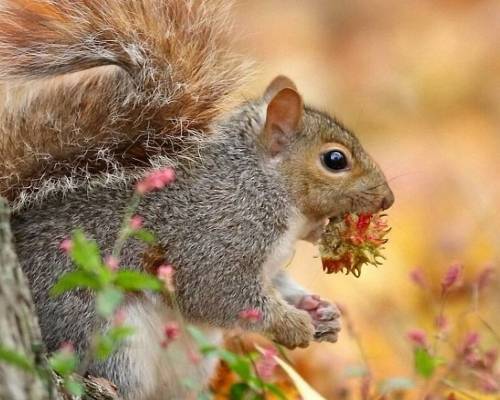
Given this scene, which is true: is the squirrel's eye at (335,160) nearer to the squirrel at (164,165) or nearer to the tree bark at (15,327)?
the squirrel at (164,165)

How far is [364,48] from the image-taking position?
5543 millimetres

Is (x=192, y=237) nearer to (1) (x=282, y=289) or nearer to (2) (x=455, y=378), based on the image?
(1) (x=282, y=289)

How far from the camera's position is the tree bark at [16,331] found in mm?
1394

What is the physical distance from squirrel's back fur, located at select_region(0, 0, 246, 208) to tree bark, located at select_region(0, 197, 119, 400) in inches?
25.0

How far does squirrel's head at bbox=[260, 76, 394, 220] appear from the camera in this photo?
7.35ft

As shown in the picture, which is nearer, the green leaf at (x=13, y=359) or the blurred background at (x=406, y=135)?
the green leaf at (x=13, y=359)

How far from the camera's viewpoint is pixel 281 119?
2270 mm

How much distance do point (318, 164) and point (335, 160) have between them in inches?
1.3

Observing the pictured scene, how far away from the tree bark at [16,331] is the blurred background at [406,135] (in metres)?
1.14

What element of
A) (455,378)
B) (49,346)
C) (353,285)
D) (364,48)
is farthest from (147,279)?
(364,48)

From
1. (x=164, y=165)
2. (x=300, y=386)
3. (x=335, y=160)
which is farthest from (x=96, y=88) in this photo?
(x=300, y=386)

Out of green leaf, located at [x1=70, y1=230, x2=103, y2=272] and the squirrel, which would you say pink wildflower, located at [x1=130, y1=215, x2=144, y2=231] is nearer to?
the squirrel

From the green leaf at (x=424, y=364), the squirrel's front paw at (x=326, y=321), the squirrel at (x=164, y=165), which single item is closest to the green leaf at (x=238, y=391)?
the squirrel at (x=164, y=165)

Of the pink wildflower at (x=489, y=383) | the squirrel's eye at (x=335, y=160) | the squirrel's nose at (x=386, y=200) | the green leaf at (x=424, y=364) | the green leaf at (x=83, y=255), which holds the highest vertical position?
the green leaf at (x=83, y=255)
